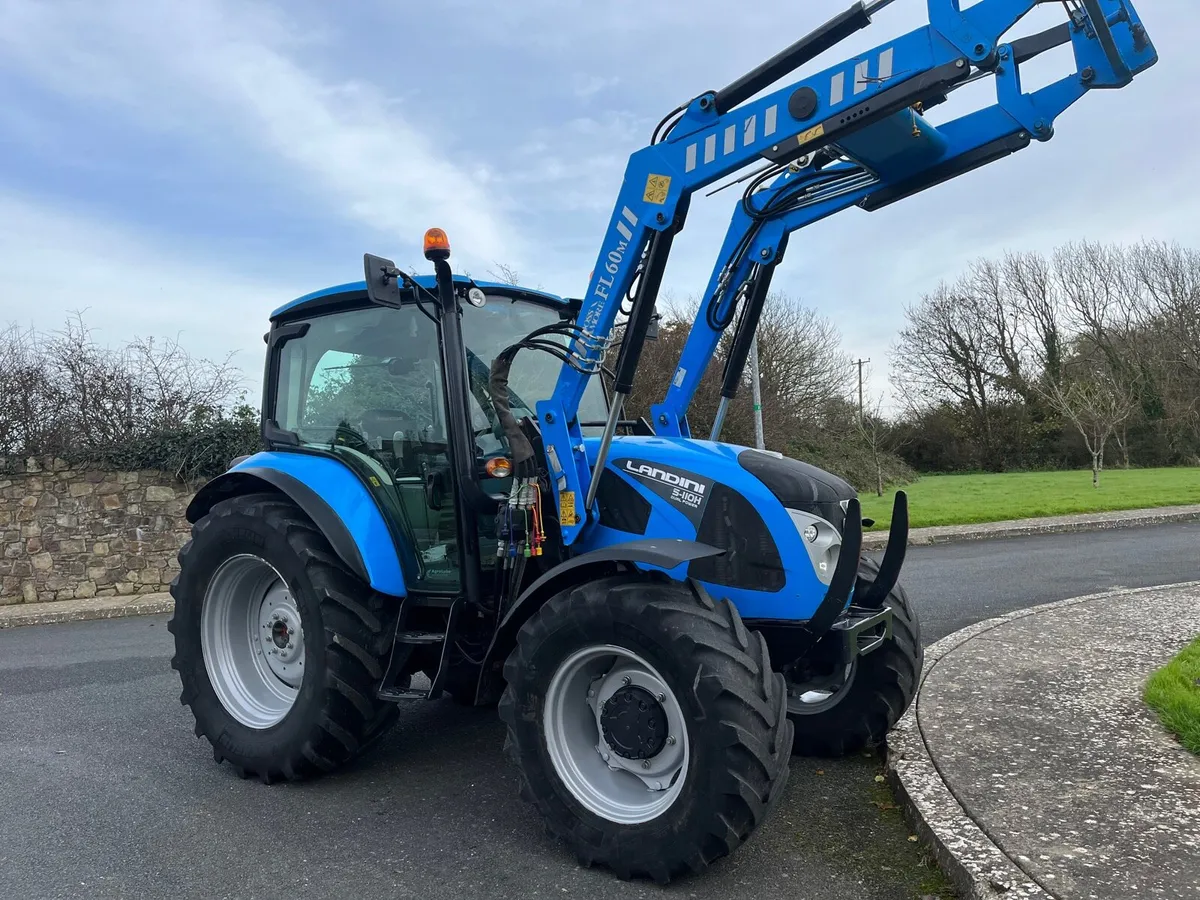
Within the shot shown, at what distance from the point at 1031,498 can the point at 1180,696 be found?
16477 mm

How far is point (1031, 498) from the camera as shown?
19203mm

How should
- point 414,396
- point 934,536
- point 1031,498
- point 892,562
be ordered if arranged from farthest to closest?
point 1031,498, point 934,536, point 414,396, point 892,562

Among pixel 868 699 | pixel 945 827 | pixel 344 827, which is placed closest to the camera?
pixel 945 827

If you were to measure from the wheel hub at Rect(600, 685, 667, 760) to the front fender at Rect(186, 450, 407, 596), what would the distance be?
1.27 m

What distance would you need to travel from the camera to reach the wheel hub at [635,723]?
125 inches

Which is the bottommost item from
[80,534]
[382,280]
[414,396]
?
[80,534]

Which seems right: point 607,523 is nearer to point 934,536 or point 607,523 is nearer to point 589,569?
point 589,569

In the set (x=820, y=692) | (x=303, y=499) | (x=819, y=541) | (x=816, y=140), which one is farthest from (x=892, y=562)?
(x=303, y=499)

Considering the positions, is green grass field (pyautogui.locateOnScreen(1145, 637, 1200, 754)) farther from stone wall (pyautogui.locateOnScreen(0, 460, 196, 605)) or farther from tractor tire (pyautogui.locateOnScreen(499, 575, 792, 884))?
stone wall (pyautogui.locateOnScreen(0, 460, 196, 605))

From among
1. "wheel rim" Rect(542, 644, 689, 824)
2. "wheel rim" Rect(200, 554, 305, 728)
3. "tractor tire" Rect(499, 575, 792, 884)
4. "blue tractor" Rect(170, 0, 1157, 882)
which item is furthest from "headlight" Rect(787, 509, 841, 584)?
"wheel rim" Rect(200, 554, 305, 728)

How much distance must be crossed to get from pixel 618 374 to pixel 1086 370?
1519 inches

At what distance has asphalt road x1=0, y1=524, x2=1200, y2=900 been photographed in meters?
3.06

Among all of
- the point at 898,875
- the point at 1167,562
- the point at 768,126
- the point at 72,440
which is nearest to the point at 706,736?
the point at 898,875

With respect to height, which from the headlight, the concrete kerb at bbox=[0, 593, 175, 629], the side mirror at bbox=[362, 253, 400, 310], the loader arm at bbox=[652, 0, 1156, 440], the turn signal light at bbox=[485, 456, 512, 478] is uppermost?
the loader arm at bbox=[652, 0, 1156, 440]
